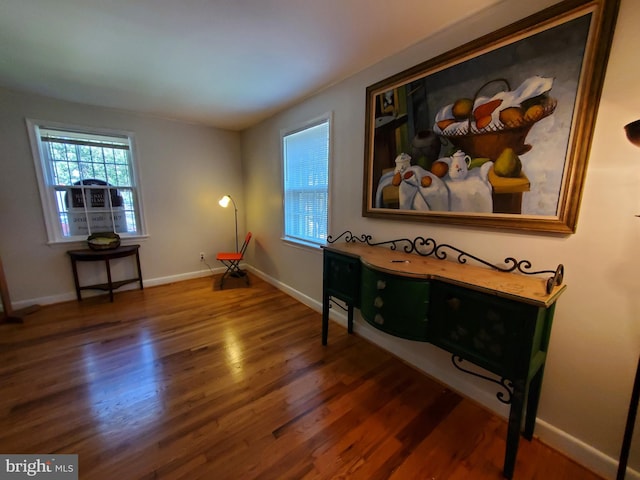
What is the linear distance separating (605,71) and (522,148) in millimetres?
394

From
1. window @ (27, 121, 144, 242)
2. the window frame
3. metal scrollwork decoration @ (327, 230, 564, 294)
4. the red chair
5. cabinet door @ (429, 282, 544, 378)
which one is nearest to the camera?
cabinet door @ (429, 282, 544, 378)

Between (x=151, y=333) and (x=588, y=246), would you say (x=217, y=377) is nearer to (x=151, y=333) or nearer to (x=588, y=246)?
(x=151, y=333)

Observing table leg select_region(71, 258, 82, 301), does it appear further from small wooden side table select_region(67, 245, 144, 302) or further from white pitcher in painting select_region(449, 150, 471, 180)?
white pitcher in painting select_region(449, 150, 471, 180)

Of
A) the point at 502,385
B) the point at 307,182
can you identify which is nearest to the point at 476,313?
the point at 502,385

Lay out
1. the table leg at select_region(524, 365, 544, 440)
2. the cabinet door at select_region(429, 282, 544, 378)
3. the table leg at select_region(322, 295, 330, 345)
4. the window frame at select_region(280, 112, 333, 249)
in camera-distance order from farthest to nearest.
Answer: the window frame at select_region(280, 112, 333, 249) → the table leg at select_region(322, 295, 330, 345) → the table leg at select_region(524, 365, 544, 440) → the cabinet door at select_region(429, 282, 544, 378)

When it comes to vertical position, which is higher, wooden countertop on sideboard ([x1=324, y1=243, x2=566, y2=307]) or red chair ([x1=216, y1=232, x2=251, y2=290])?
wooden countertop on sideboard ([x1=324, y1=243, x2=566, y2=307])

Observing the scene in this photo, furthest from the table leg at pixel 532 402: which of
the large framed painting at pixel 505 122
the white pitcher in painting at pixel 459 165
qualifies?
the white pitcher in painting at pixel 459 165

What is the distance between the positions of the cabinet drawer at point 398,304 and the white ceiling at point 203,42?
1596 mm

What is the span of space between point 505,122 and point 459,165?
0.31 meters

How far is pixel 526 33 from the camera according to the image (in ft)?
4.27

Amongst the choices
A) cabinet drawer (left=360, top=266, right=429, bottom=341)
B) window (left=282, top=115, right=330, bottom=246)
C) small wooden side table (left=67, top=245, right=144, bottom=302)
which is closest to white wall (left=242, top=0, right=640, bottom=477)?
cabinet drawer (left=360, top=266, right=429, bottom=341)

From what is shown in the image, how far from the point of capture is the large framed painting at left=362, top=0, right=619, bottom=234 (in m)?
1.18

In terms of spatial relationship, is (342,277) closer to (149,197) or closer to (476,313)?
(476,313)

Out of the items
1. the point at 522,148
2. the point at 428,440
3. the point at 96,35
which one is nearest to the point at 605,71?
the point at 522,148
